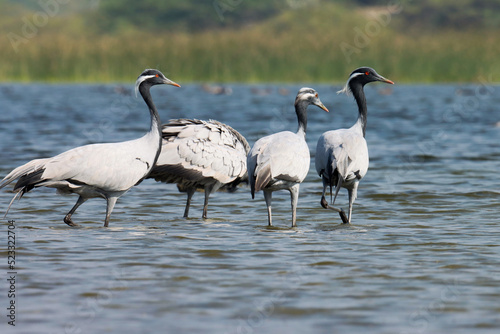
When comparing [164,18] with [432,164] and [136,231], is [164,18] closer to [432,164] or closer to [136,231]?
[432,164]

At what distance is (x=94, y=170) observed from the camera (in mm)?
8719

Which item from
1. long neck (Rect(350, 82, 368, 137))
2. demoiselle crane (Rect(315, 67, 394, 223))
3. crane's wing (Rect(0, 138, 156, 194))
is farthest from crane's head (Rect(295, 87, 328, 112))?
crane's wing (Rect(0, 138, 156, 194))

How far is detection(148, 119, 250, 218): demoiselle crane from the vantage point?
32.2ft

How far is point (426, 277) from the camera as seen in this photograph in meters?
6.84

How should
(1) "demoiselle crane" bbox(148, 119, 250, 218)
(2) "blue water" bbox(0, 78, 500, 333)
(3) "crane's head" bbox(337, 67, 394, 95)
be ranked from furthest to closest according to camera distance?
1. (3) "crane's head" bbox(337, 67, 394, 95)
2. (1) "demoiselle crane" bbox(148, 119, 250, 218)
3. (2) "blue water" bbox(0, 78, 500, 333)

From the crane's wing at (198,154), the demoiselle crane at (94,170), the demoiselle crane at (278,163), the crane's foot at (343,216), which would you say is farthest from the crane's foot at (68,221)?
the crane's foot at (343,216)

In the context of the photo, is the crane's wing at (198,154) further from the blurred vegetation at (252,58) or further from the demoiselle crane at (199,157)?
the blurred vegetation at (252,58)

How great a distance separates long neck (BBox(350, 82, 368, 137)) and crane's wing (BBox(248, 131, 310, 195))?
3.57 ft

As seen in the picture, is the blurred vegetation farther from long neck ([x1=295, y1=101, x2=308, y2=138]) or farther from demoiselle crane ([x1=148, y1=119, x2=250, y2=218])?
long neck ([x1=295, y1=101, x2=308, y2=138])

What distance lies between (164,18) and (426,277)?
2431 inches

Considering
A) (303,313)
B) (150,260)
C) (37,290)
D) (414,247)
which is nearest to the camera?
(303,313)

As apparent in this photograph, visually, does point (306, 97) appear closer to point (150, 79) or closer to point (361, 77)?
point (361, 77)

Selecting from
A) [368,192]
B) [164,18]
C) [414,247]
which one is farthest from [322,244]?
[164,18]

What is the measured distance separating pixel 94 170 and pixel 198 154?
151 cm
